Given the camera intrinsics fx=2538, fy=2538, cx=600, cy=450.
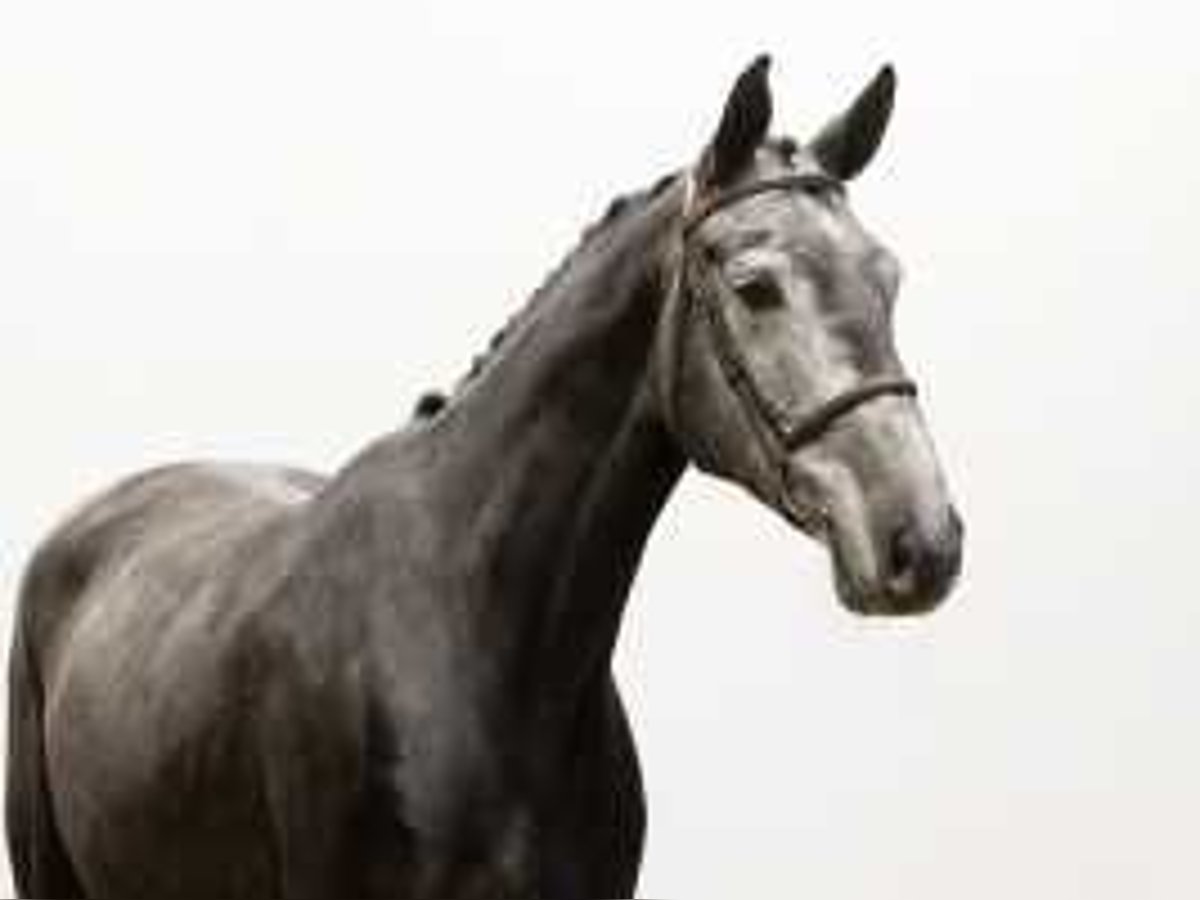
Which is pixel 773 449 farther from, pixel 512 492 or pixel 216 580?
pixel 216 580

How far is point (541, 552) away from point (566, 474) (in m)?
0.07

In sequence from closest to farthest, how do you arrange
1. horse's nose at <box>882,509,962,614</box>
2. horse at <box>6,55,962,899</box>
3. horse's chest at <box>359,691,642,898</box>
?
horse's nose at <box>882,509,962,614</box> < horse at <box>6,55,962,899</box> < horse's chest at <box>359,691,642,898</box>

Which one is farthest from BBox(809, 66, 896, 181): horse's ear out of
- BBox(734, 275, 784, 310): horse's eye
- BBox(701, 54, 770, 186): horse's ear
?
BBox(734, 275, 784, 310): horse's eye

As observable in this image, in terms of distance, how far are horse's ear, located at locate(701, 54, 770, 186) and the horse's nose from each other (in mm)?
369

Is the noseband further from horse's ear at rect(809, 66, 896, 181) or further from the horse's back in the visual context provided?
the horse's back

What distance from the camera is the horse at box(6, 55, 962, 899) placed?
1941 millimetres

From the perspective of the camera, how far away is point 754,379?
198cm

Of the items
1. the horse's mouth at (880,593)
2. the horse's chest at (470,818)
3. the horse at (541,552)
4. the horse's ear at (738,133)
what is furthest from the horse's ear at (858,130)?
the horse's chest at (470,818)

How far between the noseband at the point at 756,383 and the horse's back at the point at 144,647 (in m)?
0.60

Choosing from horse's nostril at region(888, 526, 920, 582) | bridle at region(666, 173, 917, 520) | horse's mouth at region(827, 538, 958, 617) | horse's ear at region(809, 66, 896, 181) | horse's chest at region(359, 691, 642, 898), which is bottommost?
horse's chest at region(359, 691, 642, 898)

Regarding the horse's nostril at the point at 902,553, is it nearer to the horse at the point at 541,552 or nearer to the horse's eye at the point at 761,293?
the horse at the point at 541,552

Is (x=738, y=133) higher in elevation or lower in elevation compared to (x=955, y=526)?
higher

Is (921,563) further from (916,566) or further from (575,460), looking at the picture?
(575,460)

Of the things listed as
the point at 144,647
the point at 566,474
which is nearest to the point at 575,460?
the point at 566,474
